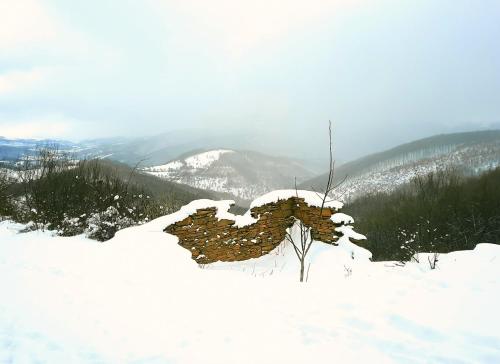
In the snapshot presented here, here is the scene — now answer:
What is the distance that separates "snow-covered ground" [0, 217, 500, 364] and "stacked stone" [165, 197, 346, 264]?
11.1 ft

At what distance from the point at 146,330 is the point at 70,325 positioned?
0.87 metres

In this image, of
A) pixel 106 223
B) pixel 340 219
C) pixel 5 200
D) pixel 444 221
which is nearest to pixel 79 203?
pixel 106 223

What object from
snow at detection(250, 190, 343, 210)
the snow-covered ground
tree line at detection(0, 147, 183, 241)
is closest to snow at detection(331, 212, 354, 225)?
snow at detection(250, 190, 343, 210)

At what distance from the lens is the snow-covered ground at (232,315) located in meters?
2.85

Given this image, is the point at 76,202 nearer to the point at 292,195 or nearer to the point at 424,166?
the point at 292,195

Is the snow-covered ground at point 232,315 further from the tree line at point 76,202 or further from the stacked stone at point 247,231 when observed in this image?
the tree line at point 76,202

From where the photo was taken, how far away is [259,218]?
10.9m

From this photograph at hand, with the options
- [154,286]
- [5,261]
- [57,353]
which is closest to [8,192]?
[5,261]

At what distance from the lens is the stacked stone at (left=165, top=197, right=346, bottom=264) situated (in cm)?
948

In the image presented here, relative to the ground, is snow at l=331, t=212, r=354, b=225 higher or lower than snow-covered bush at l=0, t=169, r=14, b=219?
lower

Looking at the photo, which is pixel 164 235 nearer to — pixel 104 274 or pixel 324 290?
pixel 104 274

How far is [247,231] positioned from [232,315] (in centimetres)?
699

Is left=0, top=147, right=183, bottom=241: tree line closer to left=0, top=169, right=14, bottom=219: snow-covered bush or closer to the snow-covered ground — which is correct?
left=0, top=169, right=14, bottom=219: snow-covered bush

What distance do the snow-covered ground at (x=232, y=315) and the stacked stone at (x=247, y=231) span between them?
338 centimetres
